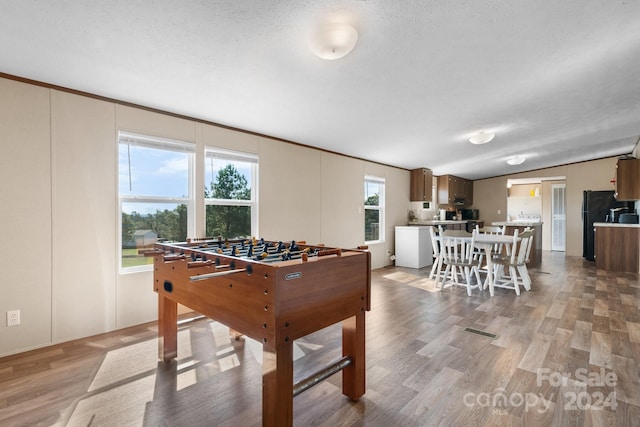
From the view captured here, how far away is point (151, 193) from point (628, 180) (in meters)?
7.96

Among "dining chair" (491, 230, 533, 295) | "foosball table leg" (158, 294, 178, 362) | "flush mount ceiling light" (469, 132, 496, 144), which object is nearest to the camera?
"foosball table leg" (158, 294, 178, 362)

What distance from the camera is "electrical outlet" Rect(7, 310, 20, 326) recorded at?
246cm

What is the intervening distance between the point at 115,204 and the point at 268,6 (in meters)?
2.35

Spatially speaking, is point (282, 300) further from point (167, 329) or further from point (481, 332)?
point (481, 332)

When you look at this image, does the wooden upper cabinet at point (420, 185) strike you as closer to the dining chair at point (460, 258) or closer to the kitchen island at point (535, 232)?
the kitchen island at point (535, 232)

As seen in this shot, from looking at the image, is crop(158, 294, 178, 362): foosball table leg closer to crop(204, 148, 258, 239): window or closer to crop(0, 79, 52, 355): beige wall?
crop(0, 79, 52, 355): beige wall

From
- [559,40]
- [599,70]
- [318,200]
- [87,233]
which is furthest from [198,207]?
[599,70]

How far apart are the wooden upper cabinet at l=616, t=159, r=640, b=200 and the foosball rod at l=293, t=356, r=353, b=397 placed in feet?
22.2

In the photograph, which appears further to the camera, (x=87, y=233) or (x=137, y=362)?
(x=87, y=233)

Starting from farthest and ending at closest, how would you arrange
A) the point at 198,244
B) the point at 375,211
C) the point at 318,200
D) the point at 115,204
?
the point at 375,211 < the point at 318,200 < the point at 115,204 < the point at 198,244

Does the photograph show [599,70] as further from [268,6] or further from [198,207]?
[198,207]

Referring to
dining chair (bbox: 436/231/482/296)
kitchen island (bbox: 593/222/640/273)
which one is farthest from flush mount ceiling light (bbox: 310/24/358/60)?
kitchen island (bbox: 593/222/640/273)

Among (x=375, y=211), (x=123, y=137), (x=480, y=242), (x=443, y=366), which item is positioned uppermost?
(x=123, y=137)

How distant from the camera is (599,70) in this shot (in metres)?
3.00
